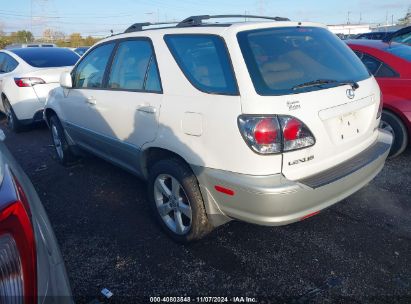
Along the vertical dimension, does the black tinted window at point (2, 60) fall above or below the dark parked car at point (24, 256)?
above

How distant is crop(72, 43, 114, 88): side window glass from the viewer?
370 cm

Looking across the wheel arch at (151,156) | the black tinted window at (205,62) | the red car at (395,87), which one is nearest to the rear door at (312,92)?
the black tinted window at (205,62)

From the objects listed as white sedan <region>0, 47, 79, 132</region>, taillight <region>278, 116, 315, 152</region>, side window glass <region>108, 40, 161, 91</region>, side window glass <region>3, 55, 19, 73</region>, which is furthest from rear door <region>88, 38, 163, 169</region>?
side window glass <region>3, 55, 19, 73</region>

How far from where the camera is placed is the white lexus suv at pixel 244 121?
2.18 metres

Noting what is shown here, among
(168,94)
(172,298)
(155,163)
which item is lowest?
(172,298)

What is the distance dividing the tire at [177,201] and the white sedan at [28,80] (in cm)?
440

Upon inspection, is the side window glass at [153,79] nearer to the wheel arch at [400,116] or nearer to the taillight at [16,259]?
the taillight at [16,259]

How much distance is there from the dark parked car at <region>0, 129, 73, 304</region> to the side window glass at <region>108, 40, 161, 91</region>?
1.70 meters

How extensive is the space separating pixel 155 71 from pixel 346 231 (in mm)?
2205

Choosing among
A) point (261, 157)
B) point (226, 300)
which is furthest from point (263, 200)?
point (226, 300)

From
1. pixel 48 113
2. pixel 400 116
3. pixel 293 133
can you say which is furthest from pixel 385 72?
pixel 48 113

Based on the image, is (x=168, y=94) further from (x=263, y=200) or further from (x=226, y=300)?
(x=226, y=300)

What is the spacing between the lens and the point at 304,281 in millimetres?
2416

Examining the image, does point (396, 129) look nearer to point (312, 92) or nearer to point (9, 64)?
point (312, 92)
